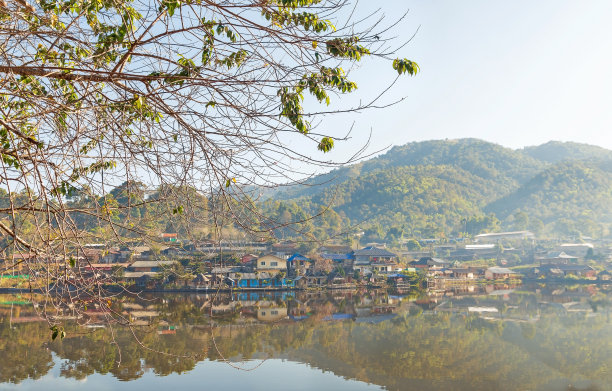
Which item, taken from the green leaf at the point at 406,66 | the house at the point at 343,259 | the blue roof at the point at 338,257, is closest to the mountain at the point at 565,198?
the blue roof at the point at 338,257

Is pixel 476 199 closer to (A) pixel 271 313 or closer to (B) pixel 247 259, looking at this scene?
(B) pixel 247 259

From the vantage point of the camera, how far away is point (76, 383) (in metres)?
9.65

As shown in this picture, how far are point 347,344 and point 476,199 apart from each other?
106 meters

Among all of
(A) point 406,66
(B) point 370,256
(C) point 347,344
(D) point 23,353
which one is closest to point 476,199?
(B) point 370,256

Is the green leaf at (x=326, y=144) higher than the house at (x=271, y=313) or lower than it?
higher

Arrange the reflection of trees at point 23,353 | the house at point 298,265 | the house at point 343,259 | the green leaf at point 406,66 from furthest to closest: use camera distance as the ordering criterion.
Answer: the house at point 343,259
the house at point 298,265
the reflection of trees at point 23,353
the green leaf at point 406,66

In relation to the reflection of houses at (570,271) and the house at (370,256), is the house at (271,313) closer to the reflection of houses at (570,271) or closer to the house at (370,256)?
the house at (370,256)

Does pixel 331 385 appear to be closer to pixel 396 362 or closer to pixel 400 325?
pixel 396 362

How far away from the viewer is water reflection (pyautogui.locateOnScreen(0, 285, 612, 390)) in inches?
424

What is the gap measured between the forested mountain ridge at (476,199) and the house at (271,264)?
38232mm

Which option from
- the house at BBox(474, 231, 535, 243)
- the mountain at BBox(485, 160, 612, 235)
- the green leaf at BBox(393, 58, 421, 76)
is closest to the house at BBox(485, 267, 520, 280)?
the house at BBox(474, 231, 535, 243)

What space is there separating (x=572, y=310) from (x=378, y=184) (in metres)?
76.4

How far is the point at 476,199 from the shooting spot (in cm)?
11200

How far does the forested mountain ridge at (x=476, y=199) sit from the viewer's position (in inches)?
3403
